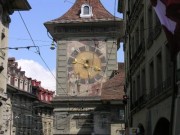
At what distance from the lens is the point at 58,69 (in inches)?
1907

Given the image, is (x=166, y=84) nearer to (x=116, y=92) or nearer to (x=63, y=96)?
(x=116, y=92)

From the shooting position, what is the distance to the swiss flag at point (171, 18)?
6445mm

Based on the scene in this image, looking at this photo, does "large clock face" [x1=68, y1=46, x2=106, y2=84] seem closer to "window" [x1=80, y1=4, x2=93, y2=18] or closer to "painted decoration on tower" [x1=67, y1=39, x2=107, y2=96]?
"painted decoration on tower" [x1=67, y1=39, x2=107, y2=96]

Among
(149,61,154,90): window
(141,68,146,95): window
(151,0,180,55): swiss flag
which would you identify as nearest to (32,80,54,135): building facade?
(141,68,146,95): window

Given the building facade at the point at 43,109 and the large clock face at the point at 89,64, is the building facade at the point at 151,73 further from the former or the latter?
the building facade at the point at 43,109

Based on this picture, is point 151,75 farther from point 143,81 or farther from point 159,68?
point 143,81

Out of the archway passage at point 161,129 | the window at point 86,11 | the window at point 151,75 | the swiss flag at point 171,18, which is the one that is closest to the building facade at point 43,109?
the window at point 86,11

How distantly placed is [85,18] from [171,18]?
43.7 m

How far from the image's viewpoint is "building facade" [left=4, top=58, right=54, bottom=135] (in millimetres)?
68312

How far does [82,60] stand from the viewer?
49469 mm

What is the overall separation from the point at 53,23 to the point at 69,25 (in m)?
1.55

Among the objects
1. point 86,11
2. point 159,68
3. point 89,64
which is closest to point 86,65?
point 89,64

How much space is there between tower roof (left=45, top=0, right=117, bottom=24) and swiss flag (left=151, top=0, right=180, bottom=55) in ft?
139

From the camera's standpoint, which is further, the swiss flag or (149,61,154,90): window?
(149,61,154,90): window
